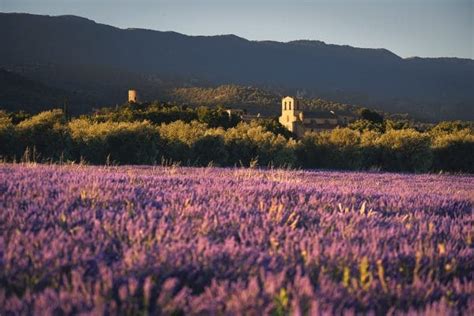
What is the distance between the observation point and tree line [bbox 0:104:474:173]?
956 inches

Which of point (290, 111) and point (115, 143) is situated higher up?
point (290, 111)

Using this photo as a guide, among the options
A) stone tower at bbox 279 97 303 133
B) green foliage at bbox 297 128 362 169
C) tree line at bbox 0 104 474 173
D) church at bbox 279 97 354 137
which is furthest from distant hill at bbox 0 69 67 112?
green foliage at bbox 297 128 362 169

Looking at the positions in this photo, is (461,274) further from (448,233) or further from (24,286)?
(24,286)

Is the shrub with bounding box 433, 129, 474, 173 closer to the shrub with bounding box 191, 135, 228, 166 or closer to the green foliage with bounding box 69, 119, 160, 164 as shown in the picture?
the shrub with bounding box 191, 135, 228, 166

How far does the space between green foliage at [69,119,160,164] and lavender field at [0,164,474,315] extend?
2014cm

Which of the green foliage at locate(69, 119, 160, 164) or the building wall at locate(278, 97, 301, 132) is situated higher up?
the building wall at locate(278, 97, 301, 132)

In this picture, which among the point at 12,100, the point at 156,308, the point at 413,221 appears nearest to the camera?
the point at 156,308

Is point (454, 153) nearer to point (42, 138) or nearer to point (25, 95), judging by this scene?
point (42, 138)

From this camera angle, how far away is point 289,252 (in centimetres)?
309

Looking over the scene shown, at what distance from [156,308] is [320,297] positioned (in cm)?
78

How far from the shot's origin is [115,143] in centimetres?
2489

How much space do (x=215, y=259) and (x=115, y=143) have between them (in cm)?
2289

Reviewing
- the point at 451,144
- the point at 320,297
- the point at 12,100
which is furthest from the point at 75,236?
the point at 12,100

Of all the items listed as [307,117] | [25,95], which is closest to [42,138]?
[25,95]
